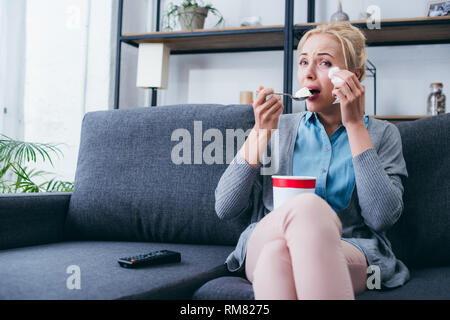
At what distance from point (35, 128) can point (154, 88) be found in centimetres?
75

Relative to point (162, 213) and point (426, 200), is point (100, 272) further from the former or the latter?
point (426, 200)

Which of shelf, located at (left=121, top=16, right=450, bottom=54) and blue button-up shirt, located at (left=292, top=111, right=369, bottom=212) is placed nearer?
blue button-up shirt, located at (left=292, top=111, right=369, bottom=212)

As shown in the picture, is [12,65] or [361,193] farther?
[12,65]

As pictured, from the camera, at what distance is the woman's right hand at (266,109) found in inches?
44.0

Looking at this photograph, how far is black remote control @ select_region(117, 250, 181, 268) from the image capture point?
1.04 metres

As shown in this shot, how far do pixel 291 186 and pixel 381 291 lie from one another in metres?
0.32

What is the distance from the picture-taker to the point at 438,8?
2148 mm

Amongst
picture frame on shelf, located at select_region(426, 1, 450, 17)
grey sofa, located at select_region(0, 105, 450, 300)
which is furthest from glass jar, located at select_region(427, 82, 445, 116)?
grey sofa, located at select_region(0, 105, 450, 300)

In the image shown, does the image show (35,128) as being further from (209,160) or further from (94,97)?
(209,160)

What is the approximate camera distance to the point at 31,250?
123 centimetres

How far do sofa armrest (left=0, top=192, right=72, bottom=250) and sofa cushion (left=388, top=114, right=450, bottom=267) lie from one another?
107cm

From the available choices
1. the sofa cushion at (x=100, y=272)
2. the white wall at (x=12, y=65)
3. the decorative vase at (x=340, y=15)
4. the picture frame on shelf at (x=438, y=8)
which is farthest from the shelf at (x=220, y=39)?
the sofa cushion at (x=100, y=272)

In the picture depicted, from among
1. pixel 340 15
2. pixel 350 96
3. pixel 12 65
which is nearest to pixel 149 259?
pixel 350 96

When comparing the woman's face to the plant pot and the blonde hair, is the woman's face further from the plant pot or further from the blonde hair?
the plant pot
